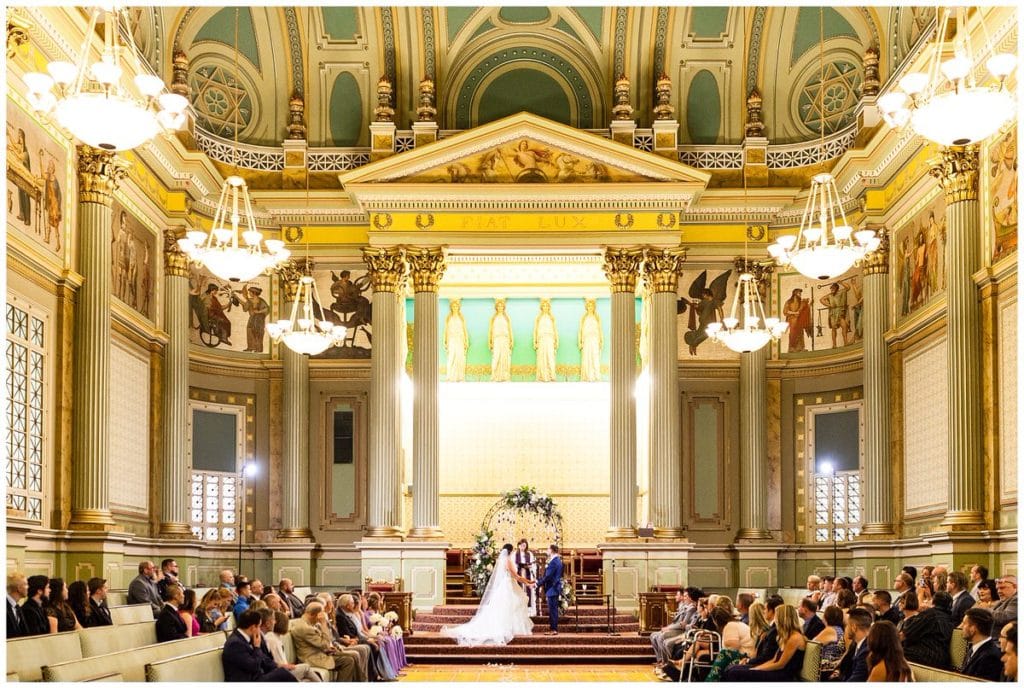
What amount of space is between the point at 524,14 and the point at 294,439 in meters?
9.36

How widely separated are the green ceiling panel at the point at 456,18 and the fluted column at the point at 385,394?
4701 millimetres

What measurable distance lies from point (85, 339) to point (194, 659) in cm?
889

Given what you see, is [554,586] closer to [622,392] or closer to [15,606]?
[622,392]

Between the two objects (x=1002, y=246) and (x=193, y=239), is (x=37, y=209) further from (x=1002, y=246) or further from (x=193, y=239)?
(x=1002, y=246)

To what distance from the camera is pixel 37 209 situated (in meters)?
16.1

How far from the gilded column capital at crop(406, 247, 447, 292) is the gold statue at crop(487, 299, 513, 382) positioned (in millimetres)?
4191

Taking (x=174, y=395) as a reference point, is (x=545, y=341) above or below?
above

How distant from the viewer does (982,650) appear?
9.38 metres

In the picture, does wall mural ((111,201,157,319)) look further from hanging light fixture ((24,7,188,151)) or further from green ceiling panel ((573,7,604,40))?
green ceiling panel ((573,7,604,40))

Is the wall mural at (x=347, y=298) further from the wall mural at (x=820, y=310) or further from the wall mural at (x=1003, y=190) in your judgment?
the wall mural at (x=1003, y=190)

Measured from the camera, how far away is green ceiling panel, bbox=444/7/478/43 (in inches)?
976

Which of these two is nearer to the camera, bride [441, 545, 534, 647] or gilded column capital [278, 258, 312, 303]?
bride [441, 545, 534, 647]

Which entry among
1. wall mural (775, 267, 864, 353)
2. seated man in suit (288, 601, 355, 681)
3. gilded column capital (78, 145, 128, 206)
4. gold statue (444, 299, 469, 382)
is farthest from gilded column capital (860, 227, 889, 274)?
seated man in suit (288, 601, 355, 681)

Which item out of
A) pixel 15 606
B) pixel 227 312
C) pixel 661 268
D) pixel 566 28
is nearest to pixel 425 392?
pixel 227 312
